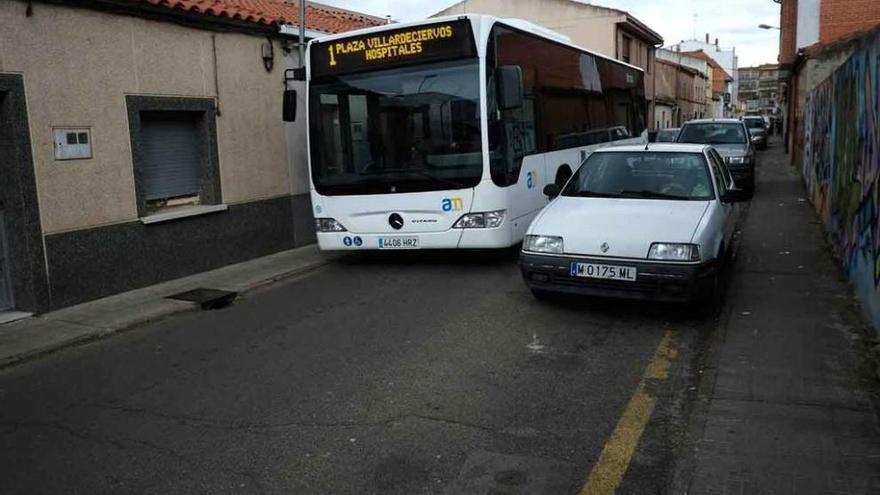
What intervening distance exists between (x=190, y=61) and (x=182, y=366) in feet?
16.7

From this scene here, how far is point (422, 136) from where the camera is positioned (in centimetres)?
881

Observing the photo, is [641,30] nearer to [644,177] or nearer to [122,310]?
[644,177]

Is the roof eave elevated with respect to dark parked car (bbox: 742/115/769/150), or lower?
elevated

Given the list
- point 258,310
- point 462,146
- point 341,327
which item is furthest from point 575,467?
point 462,146

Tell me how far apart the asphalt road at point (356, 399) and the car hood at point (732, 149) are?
35.0ft

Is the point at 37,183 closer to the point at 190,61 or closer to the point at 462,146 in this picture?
the point at 190,61

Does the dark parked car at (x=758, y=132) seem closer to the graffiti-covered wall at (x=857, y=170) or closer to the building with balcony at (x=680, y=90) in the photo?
the building with balcony at (x=680, y=90)

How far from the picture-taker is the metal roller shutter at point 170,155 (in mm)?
9141

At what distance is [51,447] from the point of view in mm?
4328

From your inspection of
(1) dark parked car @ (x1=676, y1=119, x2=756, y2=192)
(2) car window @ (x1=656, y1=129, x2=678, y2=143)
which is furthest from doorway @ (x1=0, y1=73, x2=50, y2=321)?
(2) car window @ (x1=656, y1=129, x2=678, y2=143)

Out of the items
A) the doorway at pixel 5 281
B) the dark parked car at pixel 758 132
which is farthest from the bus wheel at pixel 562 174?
the dark parked car at pixel 758 132

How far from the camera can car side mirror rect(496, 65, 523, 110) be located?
8.35m

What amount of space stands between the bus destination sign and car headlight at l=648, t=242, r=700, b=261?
11.9ft

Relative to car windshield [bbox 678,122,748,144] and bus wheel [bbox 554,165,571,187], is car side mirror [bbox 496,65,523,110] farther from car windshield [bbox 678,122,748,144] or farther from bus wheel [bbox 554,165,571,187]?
car windshield [bbox 678,122,748,144]
